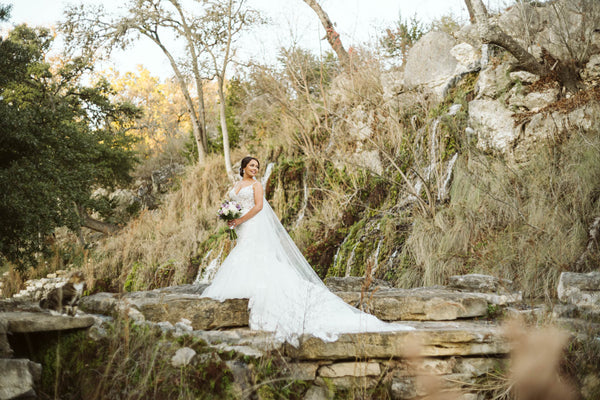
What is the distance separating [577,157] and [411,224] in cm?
285

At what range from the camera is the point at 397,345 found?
3.77m

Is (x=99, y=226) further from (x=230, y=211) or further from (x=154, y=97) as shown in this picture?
(x=154, y=97)

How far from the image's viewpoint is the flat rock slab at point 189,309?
4.50 m

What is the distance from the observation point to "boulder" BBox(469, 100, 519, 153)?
7.87 meters

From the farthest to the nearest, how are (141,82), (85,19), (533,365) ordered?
(141,82), (85,19), (533,365)

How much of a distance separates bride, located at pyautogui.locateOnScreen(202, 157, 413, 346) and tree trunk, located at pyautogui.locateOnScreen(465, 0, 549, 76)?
4.73m

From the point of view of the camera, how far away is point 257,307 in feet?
15.5

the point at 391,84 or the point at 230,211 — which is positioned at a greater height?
the point at 391,84

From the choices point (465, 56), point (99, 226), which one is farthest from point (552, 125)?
point (99, 226)

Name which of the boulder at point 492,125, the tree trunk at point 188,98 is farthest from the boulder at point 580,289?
the tree trunk at point 188,98

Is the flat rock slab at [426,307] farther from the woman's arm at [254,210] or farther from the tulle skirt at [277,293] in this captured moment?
the woman's arm at [254,210]

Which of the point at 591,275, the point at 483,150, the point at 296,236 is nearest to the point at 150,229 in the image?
the point at 296,236

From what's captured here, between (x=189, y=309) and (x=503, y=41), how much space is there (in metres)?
6.75

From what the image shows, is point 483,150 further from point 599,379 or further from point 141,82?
point 141,82
